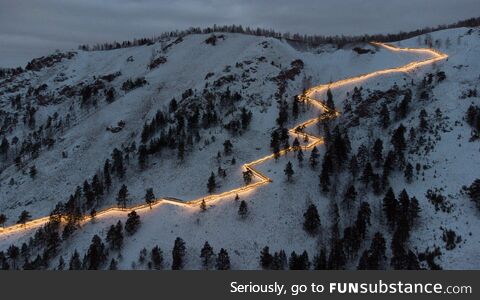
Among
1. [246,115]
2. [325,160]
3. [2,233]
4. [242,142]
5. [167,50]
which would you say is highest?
[167,50]

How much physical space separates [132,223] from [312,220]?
3098 cm

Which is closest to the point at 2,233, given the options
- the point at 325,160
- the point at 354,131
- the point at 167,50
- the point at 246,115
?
the point at 246,115

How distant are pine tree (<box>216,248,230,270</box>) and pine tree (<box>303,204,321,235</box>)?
585 inches

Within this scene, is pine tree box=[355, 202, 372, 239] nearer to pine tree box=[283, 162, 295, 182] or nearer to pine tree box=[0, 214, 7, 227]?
pine tree box=[283, 162, 295, 182]

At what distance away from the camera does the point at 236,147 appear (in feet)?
325

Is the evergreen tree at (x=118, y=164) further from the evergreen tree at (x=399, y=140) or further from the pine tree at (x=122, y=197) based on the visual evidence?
the evergreen tree at (x=399, y=140)

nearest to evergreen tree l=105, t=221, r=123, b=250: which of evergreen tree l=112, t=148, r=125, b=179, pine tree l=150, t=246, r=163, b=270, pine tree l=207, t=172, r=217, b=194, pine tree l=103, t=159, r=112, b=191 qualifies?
pine tree l=150, t=246, r=163, b=270

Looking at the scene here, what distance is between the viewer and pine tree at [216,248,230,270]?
6650 cm

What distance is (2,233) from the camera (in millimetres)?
87312

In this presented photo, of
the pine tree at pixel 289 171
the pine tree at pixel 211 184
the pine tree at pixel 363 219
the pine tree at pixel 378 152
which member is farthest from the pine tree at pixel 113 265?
the pine tree at pixel 378 152

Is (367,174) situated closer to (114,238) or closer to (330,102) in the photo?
(330,102)

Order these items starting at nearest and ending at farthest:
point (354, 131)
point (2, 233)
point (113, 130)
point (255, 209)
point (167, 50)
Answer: point (255, 209) → point (2, 233) → point (354, 131) → point (113, 130) → point (167, 50)

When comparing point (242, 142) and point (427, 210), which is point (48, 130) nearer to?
point (242, 142)

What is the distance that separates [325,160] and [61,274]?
55.9 m
